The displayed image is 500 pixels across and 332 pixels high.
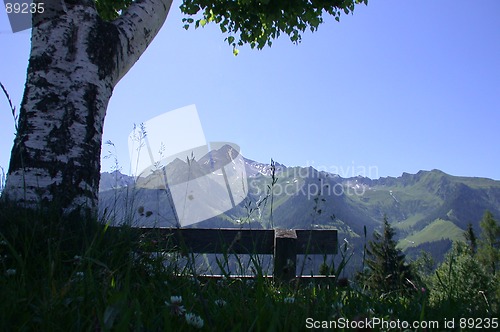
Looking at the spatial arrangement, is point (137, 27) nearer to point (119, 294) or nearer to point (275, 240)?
point (275, 240)

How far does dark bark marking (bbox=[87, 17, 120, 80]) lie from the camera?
4.54 meters

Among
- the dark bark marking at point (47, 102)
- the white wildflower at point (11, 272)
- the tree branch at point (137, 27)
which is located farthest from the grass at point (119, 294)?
the tree branch at point (137, 27)

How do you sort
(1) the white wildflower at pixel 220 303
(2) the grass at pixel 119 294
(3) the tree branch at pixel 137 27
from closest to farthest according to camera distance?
(2) the grass at pixel 119 294, (1) the white wildflower at pixel 220 303, (3) the tree branch at pixel 137 27

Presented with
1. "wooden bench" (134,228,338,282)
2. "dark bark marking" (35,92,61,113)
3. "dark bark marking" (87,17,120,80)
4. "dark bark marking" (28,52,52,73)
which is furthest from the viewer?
"wooden bench" (134,228,338,282)

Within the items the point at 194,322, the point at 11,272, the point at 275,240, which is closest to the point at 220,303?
the point at 194,322

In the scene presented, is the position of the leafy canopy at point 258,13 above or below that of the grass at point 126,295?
above

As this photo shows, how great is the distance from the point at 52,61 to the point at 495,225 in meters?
77.9

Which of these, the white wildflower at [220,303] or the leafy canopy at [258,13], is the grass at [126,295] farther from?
the leafy canopy at [258,13]

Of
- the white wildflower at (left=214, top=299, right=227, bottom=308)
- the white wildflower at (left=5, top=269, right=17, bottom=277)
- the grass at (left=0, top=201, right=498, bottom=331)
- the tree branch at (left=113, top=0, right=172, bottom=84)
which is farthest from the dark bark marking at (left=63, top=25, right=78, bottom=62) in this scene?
the white wildflower at (left=214, top=299, right=227, bottom=308)

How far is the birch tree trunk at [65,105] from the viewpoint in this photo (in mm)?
3865

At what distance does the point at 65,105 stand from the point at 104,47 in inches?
37.0

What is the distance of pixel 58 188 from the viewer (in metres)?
3.84

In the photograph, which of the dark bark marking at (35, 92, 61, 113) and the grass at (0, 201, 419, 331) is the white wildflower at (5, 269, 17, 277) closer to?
the grass at (0, 201, 419, 331)

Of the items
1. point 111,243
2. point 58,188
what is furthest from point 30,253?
point 58,188
